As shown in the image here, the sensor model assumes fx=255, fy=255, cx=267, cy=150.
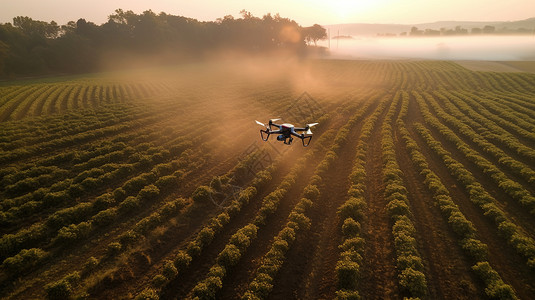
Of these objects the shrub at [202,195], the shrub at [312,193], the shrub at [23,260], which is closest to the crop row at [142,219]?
the shrub at [202,195]

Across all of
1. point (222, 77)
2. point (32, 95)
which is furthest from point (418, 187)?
point (222, 77)

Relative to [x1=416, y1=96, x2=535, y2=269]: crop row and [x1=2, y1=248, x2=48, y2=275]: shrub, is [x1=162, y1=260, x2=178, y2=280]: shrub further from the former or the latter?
[x1=416, y1=96, x2=535, y2=269]: crop row

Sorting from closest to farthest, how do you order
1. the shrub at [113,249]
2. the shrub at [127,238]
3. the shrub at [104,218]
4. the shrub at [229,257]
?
1. the shrub at [229,257]
2. the shrub at [113,249]
3. the shrub at [127,238]
4. the shrub at [104,218]

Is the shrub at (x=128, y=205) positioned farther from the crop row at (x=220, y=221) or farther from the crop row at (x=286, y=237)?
the crop row at (x=286, y=237)

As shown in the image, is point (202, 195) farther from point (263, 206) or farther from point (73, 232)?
point (73, 232)

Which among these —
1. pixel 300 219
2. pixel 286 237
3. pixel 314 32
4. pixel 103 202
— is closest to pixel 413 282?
pixel 286 237

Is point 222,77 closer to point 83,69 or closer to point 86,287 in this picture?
point 83,69
